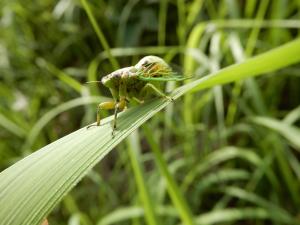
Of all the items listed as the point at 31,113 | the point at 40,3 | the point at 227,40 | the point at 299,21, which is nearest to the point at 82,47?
the point at 40,3

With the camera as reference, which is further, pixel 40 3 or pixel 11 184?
pixel 40 3

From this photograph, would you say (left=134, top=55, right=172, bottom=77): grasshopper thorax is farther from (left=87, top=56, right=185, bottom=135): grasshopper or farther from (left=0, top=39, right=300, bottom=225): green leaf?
(left=0, top=39, right=300, bottom=225): green leaf

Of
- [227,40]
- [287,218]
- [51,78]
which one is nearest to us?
[287,218]

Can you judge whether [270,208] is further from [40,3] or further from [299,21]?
[40,3]

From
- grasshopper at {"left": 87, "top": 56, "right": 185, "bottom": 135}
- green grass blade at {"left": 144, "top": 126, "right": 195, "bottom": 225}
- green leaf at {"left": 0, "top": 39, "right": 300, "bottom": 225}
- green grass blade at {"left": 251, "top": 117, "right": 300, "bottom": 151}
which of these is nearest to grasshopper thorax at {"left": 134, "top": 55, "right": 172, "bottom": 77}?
grasshopper at {"left": 87, "top": 56, "right": 185, "bottom": 135}

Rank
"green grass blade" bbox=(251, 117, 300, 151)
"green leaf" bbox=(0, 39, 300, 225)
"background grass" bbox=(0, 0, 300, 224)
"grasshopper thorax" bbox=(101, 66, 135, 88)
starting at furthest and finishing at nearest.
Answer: "background grass" bbox=(0, 0, 300, 224) < "green grass blade" bbox=(251, 117, 300, 151) < "grasshopper thorax" bbox=(101, 66, 135, 88) < "green leaf" bbox=(0, 39, 300, 225)

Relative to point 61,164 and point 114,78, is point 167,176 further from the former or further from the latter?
point 61,164
